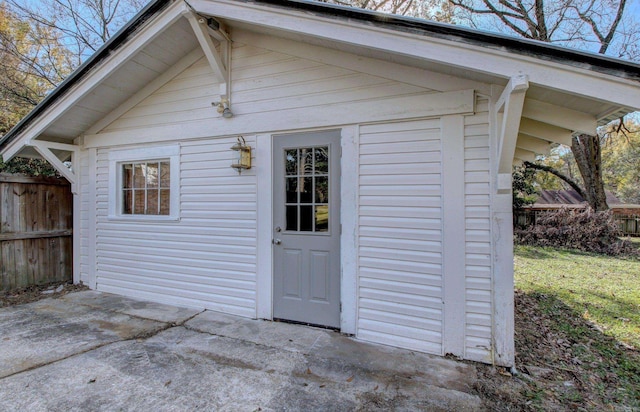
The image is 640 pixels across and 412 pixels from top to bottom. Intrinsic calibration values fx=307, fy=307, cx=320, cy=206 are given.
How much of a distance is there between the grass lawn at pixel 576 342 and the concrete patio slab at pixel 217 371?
1.77ft

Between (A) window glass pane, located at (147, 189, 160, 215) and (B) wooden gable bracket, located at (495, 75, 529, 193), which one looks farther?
(A) window glass pane, located at (147, 189, 160, 215)

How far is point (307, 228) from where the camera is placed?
11.4ft

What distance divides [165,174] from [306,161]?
89.2 inches

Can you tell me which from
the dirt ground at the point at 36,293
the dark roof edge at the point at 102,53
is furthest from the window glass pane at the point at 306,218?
the dirt ground at the point at 36,293

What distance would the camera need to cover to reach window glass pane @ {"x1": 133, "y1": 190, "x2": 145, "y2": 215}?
15.1 ft

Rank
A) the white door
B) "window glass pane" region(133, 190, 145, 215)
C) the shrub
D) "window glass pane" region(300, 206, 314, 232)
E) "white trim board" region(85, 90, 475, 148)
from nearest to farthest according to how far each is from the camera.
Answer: "white trim board" region(85, 90, 475, 148), the white door, "window glass pane" region(300, 206, 314, 232), "window glass pane" region(133, 190, 145, 215), the shrub

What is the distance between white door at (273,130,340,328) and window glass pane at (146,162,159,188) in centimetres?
206

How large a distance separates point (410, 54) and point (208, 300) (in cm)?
366

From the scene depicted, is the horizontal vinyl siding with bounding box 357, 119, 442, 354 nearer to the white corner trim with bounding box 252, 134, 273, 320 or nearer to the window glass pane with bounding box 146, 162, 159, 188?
the white corner trim with bounding box 252, 134, 273, 320

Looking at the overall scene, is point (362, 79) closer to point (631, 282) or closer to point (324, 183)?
point (324, 183)

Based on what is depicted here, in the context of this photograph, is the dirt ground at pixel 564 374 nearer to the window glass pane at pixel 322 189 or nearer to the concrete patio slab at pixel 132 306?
the window glass pane at pixel 322 189

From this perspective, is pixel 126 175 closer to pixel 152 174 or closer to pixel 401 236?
pixel 152 174

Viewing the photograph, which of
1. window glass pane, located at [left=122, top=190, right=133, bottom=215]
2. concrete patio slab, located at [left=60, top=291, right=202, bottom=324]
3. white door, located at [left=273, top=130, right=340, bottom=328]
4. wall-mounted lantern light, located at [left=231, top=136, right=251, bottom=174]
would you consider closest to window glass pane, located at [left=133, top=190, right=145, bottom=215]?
window glass pane, located at [left=122, top=190, right=133, bottom=215]

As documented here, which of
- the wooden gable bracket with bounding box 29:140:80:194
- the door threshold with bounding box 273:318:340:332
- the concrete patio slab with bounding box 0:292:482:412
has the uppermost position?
the wooden gable bracket with bounding box 29:140:80:194
